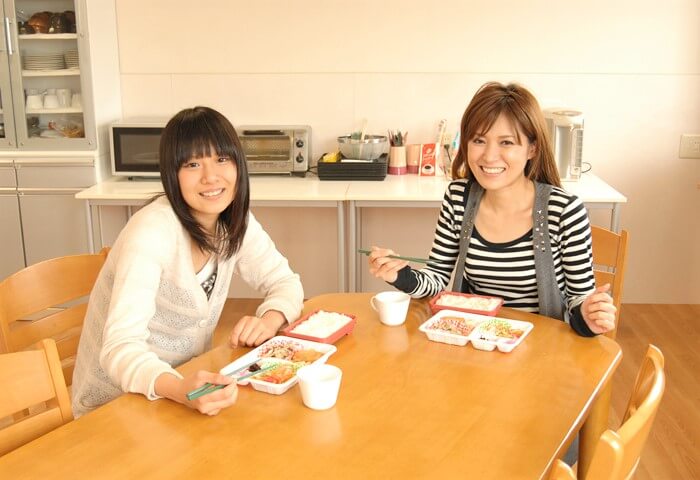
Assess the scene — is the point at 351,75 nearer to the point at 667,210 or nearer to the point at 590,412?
the point at 667,210

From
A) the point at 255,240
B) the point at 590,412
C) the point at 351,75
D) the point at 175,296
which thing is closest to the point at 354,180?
the point at 351,75

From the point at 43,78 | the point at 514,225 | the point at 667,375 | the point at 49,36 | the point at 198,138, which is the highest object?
the point at 49,36

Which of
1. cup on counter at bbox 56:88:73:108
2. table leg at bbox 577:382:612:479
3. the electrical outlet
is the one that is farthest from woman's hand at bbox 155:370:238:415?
the electrical outlet

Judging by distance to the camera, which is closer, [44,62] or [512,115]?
[512,115]

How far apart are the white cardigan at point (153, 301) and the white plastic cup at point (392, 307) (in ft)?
0.65

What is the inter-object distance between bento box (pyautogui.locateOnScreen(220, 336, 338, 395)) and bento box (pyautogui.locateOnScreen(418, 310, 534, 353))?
9.3 inches

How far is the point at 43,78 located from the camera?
12.0 feet

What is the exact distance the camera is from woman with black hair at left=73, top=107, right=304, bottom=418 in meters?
1.52

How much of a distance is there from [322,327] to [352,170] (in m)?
2.01

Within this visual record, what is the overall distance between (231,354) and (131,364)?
0.75 feet

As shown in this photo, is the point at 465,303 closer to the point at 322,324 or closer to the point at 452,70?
the point at 322,324

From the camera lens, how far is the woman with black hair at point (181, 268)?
152cm

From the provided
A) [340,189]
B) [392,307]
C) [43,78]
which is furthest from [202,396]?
[43,78]

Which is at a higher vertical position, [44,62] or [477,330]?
[44,62]
